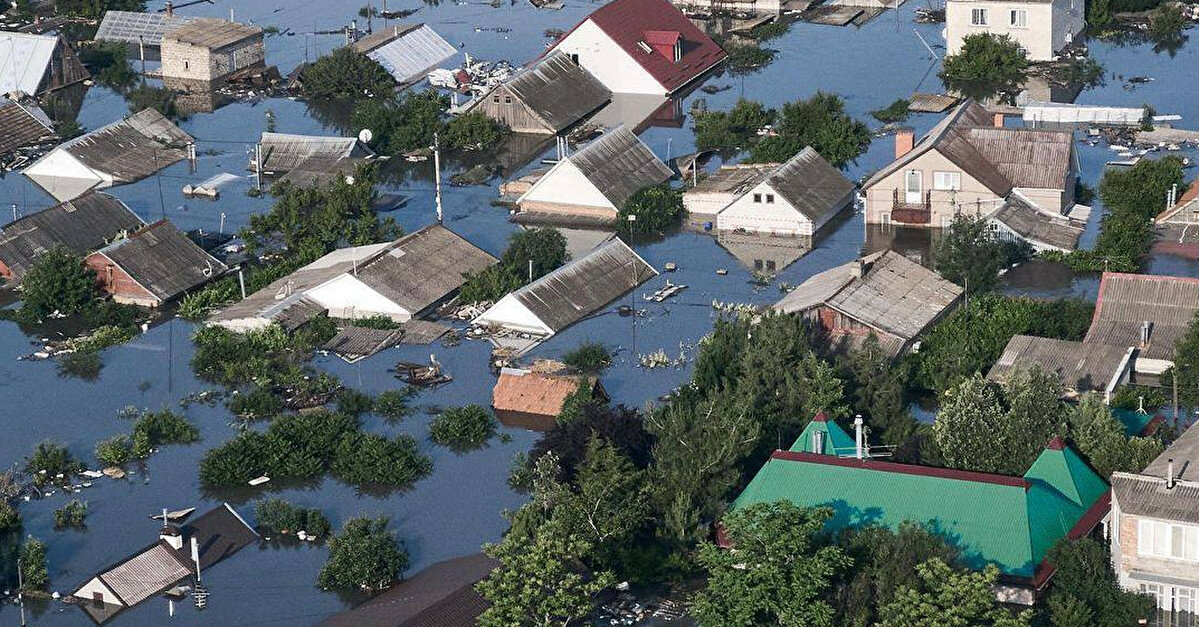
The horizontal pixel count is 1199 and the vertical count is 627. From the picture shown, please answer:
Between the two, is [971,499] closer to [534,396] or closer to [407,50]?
[534,396]

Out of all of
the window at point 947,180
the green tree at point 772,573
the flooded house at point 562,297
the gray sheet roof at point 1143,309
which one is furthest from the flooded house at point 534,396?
the window at point 947,180

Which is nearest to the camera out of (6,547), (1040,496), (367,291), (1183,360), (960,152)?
(1040,496)

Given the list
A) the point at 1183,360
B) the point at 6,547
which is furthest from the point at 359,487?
the point at 1183,360

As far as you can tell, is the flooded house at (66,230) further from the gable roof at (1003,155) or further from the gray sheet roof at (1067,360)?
the gray sheet roof at (1067,360)

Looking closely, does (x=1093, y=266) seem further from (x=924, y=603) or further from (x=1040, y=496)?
(x=924, y=603)

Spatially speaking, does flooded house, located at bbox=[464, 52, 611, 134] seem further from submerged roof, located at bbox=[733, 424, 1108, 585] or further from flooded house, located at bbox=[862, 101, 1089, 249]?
submerged roof, located at bbox=[733, 424, 1108, 585]
